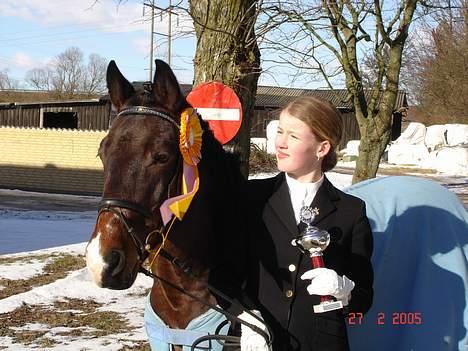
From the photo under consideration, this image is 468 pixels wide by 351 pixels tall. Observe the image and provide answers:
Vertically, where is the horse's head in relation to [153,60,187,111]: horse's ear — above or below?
below

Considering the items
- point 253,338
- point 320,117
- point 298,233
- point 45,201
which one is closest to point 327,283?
point 298,233

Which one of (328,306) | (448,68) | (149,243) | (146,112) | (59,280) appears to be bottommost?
(59,280)

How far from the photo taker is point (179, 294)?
270cm

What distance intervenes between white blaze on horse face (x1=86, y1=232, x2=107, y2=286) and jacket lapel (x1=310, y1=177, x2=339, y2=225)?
77 cm

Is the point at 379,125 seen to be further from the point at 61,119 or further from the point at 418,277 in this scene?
the point at 61,119

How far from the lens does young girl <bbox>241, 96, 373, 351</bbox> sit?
7.50 feet

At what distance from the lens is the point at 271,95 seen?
42500 mm

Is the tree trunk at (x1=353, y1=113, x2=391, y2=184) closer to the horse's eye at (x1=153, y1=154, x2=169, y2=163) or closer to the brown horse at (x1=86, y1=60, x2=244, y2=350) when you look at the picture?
the brown horse at (x1=86, y1=60, x2=244, y2=350)

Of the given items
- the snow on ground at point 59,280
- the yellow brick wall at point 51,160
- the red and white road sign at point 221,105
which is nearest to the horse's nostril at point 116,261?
the red and white road sign at point 221,105

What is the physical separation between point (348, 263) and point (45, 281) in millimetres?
6825

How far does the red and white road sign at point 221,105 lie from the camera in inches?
189

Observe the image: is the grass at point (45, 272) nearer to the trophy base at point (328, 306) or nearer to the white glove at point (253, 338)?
the white glove at point (253, 338)

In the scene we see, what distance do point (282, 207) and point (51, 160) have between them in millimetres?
20605
